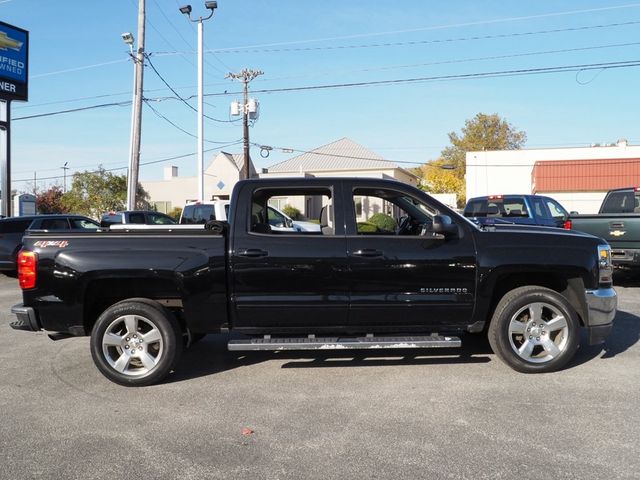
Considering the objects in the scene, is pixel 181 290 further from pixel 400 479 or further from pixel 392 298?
pixel 400 479

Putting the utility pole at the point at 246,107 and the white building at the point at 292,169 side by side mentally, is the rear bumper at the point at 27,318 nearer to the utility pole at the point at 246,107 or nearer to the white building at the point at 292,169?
the utility pole at the point at 246,107

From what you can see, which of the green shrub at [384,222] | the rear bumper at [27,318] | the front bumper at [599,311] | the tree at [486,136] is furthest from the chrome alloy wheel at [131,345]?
the tree at [486,136]

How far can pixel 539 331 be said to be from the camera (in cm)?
534

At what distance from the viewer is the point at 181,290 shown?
5.14m

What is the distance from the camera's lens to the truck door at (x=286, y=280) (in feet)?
16.9

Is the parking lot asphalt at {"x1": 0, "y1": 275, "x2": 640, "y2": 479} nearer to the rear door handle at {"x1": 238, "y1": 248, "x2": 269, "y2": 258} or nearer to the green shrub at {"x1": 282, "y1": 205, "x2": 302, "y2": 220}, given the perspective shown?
the rear door handle at {"x1": 238, "y1": 248, "x2": 269, "y2": 258}

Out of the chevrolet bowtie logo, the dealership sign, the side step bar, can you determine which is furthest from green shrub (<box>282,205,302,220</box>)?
the chevrolet bowtie logo

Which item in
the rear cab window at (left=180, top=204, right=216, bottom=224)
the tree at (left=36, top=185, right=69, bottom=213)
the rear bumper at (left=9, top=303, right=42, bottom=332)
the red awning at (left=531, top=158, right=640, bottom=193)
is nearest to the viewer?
the rear bumper at (left=9, top=303, right=42, bottom=332)

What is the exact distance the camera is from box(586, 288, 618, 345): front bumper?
5348 millimetres

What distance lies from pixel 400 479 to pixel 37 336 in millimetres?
5912

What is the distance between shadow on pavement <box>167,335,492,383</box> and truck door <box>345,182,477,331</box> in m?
0.68

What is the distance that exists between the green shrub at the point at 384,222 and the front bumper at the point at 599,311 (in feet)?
6.74

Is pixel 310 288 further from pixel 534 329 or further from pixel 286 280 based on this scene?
pixel 534 329

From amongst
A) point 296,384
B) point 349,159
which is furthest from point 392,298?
point 349,159
